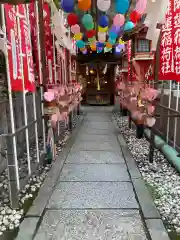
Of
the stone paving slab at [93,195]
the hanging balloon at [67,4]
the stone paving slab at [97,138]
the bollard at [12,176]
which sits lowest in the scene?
the stone paving slab at [93,195]

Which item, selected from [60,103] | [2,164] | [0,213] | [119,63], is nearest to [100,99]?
[119,63]

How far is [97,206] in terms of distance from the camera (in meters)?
3.27

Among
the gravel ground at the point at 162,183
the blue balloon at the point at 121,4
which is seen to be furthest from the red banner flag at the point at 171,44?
the gravel ground at the point at 162,183

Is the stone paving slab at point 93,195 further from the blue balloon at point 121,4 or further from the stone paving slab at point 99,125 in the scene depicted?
the stone paving slab at point 99,125

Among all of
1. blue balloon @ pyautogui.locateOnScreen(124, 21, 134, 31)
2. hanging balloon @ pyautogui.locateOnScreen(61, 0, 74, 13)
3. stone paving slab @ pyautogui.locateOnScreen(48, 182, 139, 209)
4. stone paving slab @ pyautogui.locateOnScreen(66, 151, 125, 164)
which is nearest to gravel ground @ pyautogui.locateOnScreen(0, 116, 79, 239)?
stone paving slab @ pyautogui.locateOnScreen(48, 182, 139, 209)

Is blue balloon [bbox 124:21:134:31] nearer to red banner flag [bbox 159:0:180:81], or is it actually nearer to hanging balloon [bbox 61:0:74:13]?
red banner flag [bbox 159:0:180:81]

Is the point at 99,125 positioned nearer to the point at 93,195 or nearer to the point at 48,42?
the point at 48,42

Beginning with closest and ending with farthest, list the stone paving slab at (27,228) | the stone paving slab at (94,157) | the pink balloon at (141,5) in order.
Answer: the stone paving slab at (27,228), the pink balloon at (141,5), the stone paving slab at (94,157)

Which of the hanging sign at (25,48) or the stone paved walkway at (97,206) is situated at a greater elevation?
the hanging sign at (25,48)

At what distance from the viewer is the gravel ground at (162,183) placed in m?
3.00

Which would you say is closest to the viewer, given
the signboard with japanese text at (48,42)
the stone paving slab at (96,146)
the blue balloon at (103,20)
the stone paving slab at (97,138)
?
the signboard with japanese text at (48,42)

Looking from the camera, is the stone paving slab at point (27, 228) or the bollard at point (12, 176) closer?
the stone paving slab at point (27, 228)

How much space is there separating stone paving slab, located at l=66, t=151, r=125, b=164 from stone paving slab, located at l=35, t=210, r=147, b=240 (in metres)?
2.02

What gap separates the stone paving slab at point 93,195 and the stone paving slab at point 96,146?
80.4 inches
